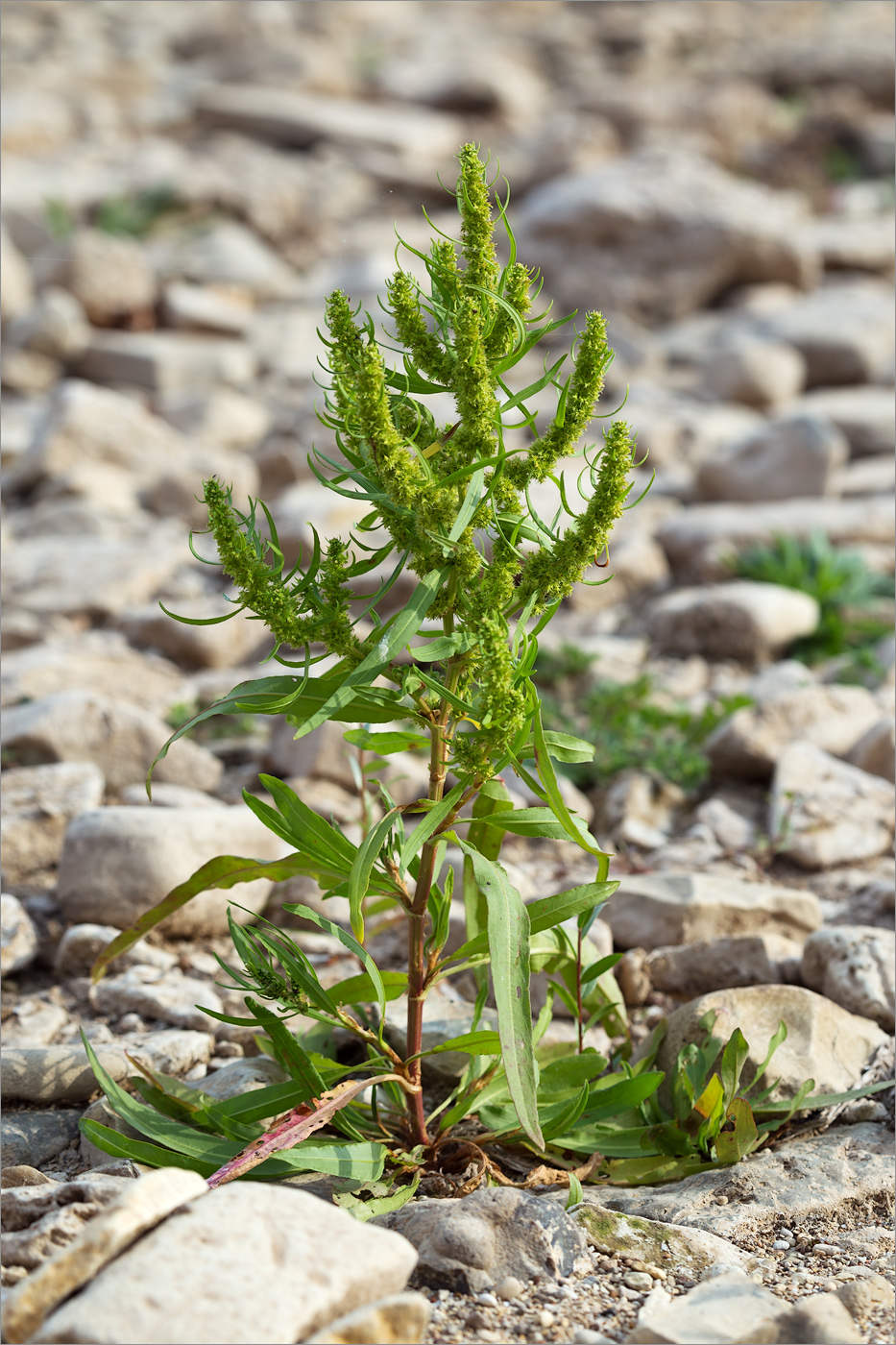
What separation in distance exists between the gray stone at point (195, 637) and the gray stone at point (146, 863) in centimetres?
171

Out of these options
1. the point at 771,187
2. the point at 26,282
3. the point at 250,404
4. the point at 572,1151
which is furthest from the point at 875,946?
Answer: the point at 771,187

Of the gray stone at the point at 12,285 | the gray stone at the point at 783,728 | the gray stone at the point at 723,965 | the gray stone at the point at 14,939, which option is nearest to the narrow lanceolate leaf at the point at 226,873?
the gray stone at the point at 14,939

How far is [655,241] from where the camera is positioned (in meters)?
9.36

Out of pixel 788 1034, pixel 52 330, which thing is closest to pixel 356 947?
pixel 788 1034

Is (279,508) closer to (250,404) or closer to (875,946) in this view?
(250,404)

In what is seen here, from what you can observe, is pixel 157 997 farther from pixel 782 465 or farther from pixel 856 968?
pixel 782 465

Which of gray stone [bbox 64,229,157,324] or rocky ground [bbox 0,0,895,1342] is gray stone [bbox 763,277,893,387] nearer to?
rocky ground [bbox 0,0,895,1342]

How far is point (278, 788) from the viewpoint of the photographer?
2117 millimetres

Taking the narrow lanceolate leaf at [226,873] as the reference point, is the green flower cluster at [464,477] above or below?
above

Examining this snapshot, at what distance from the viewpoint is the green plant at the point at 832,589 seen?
16.6 feet

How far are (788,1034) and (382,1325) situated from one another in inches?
51.8

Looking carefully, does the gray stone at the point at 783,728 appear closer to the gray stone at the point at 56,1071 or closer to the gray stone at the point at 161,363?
the gray stone at the point at 56,1071

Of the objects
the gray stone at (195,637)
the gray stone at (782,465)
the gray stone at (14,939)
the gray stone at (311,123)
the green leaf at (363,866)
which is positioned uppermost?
the gray stone at (311,123)

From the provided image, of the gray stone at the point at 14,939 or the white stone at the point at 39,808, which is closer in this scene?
the gray stone at the point at 14,939
